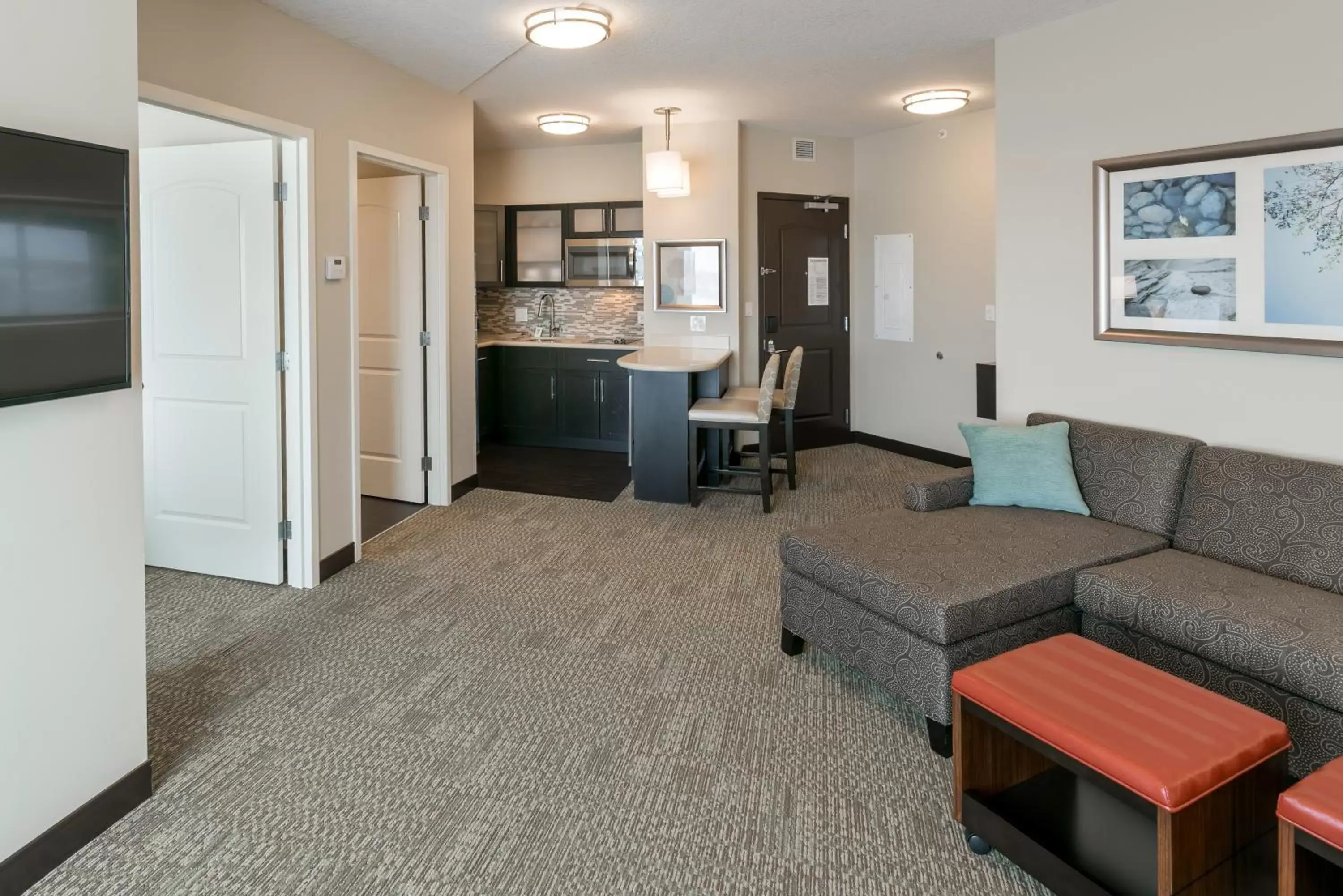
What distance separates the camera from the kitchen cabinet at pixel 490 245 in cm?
731

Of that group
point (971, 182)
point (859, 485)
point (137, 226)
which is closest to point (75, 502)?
point (137, 226)

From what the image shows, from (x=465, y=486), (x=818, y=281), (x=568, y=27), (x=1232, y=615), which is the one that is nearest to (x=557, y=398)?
(x=465, y=486)

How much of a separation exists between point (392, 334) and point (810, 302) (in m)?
3.43

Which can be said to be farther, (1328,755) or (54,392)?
(1328,755)

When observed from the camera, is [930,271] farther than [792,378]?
Yes

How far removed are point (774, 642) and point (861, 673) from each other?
1.50 feet

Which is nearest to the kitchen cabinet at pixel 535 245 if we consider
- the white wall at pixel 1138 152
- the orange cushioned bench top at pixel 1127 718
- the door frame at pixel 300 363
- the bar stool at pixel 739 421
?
the bar stool at pixel 739 421

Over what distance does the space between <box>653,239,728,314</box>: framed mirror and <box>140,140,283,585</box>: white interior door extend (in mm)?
3322

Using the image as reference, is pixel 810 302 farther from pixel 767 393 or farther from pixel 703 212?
pixel 767 393

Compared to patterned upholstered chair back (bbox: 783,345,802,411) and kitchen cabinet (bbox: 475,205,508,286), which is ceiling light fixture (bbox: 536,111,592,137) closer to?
kitchen cabinet (bbox: 475,205,508,286)

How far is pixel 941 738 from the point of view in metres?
2.54

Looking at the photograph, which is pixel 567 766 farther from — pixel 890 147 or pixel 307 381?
pixel 890 147

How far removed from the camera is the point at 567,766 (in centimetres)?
250

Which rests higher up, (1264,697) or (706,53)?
(706,53)
